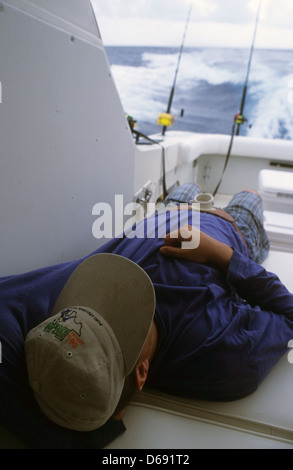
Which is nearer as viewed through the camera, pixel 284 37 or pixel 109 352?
pixel 109 352

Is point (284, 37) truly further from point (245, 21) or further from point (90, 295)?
point (90, 295)

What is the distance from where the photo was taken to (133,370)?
2.66 feet

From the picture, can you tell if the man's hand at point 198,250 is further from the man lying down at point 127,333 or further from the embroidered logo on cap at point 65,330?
the embroidered logo on cap at point 65,330

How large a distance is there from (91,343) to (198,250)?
0.57 meters

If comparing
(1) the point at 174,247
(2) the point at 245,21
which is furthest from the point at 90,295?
(2) the point at 245,21

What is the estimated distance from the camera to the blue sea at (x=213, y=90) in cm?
607

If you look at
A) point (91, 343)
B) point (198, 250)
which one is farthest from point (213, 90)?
point (91, 343)

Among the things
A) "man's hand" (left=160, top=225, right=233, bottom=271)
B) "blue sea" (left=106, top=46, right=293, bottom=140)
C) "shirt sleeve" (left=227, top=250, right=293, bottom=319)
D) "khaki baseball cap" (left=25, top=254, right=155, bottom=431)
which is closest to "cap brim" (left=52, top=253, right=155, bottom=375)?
"khaki baseball cap" (left=25, top=254, right=155, bottom=431)

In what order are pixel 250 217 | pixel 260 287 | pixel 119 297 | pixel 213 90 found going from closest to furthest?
pixel 119 297 → pixel 260 287 → pixel 250 217 → pixel 213 90

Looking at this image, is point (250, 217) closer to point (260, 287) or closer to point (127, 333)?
point (260, 287)

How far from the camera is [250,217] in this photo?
1.75 meters

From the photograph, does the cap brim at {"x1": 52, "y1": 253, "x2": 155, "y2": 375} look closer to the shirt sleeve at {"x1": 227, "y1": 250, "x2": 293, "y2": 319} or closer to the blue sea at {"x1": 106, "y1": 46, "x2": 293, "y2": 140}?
the shirt sleeve at {"x1": 227, "y1": 250, "x2": 293, "y2": 319}

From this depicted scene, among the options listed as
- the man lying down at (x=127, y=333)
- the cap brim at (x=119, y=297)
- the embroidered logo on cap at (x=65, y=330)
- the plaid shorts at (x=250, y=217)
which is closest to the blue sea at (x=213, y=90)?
the plaid shorts at (x=250, y=217)

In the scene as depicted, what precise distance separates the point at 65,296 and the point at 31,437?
12.2 inches
